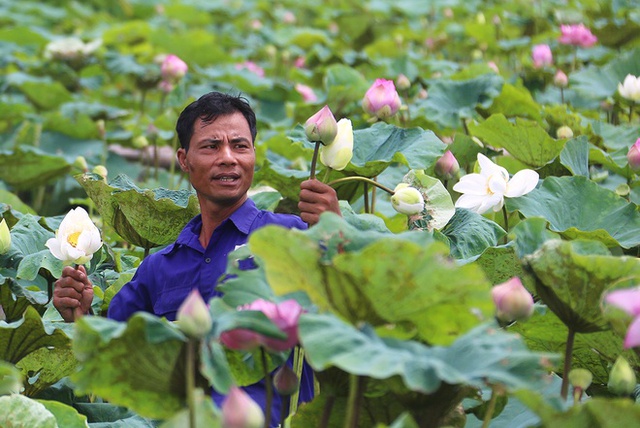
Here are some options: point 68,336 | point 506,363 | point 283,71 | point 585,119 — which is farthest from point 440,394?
point 283,71

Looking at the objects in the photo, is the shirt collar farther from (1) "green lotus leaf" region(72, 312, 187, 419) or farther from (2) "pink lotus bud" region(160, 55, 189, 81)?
(2) "pink lotus bud" region(160, 55, 189, 81)

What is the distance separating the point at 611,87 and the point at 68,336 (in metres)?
2.48

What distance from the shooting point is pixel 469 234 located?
2199 mm

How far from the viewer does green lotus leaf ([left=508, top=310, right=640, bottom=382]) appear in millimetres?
1746

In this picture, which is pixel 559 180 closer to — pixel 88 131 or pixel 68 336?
pixel 68 336

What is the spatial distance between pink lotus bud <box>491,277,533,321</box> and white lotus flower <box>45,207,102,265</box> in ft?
3.12

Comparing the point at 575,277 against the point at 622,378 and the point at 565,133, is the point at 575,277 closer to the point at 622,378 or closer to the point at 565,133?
the point at 622,378

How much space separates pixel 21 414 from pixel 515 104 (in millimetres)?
2133

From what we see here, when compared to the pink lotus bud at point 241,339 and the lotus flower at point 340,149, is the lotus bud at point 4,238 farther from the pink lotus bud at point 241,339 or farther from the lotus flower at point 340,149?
the pink lotus bud at point 241,339

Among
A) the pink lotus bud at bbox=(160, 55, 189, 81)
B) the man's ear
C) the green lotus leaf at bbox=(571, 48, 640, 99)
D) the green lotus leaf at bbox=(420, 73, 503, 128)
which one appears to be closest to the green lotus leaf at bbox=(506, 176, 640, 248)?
the man's ear

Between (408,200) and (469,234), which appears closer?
(408,200)

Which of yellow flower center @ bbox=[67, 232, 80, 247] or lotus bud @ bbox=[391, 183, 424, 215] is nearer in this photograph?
lotus bud @ bbox=[391, 183, 424, 215]

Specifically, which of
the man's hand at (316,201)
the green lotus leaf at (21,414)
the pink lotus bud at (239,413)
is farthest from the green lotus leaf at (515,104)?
the pink lotus bud at (239,413)

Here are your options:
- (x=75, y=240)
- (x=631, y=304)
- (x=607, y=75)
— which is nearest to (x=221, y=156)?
(x=75, y=240)
